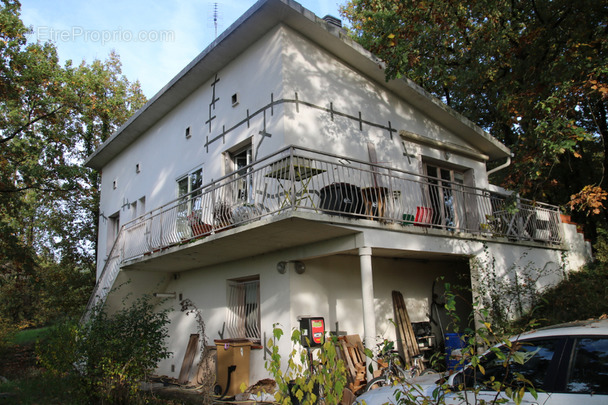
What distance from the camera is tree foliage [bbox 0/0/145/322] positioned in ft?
52.6

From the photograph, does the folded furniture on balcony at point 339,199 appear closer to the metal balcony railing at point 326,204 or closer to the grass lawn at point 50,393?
the metal balcony railing at point 326,204

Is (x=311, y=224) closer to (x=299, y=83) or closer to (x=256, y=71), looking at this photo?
(x=299, y=83)

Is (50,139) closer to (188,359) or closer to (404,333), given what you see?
(188,359)

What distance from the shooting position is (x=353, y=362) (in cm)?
862

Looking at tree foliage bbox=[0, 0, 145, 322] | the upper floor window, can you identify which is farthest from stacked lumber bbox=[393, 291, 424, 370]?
tree foliage bbox=[0, 0, 145, 322]

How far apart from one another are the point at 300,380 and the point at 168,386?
9634 millimetres

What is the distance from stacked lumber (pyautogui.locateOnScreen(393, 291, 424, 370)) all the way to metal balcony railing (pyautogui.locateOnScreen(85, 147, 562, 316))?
1939 mm

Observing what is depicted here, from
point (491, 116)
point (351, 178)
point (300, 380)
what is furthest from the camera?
point (491, 116)

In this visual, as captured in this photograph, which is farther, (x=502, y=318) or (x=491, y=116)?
(x=491, y=116)

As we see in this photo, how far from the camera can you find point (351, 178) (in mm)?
9500

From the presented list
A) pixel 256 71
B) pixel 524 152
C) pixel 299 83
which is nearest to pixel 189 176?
pixel 256 71

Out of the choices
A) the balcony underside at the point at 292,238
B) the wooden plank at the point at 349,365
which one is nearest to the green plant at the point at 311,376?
the balcony underside at the point at 292,238

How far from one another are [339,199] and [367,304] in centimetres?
191

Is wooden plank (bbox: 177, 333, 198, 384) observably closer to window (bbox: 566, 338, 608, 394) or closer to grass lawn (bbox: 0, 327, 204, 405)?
grass lawn (bbox: 0, 327, 204, 405)
